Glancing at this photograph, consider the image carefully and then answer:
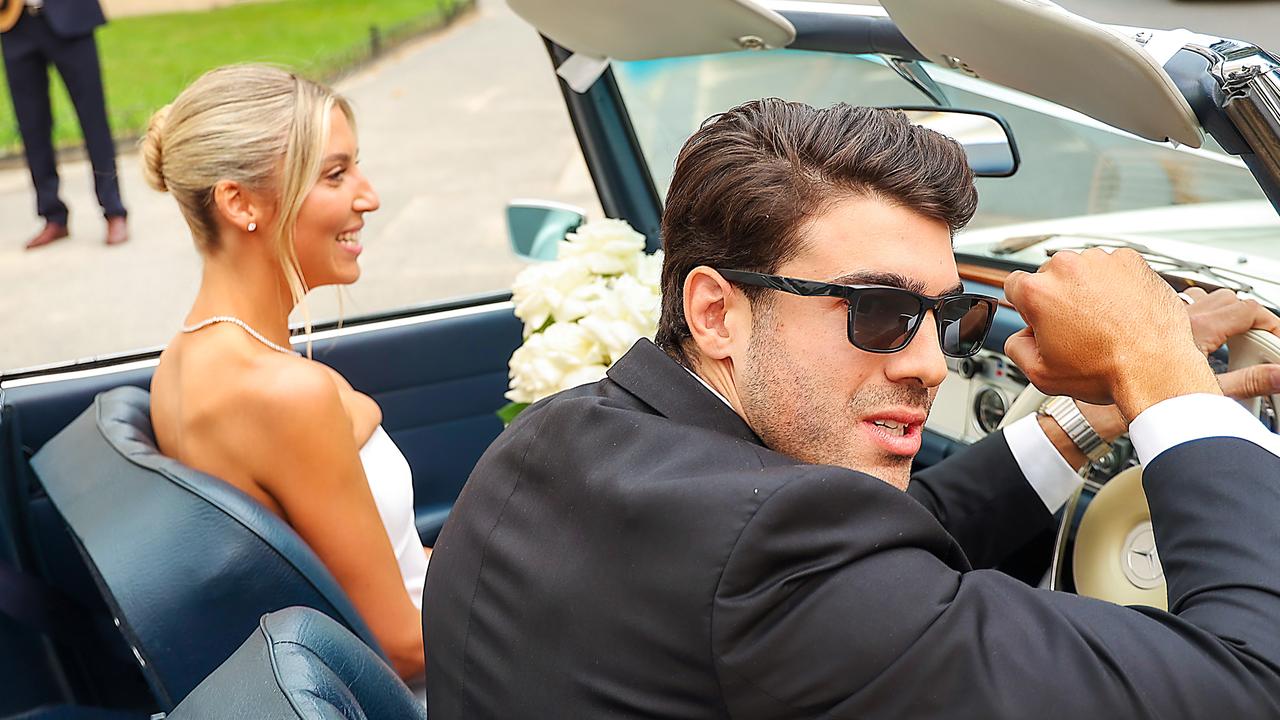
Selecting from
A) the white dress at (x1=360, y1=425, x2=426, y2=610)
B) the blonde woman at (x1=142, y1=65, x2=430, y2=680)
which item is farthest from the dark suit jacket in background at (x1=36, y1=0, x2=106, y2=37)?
the white dress at (x1=360, y1=425, x2=426, y2=610)

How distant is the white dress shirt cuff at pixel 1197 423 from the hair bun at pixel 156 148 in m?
1.89

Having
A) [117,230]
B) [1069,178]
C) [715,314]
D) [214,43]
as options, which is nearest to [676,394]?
[715,314]

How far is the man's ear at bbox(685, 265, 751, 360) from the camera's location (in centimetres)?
137

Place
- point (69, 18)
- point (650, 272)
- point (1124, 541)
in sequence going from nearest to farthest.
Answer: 1. point (1124, 541)
2. point (650, 272)
3. point (69, 18)

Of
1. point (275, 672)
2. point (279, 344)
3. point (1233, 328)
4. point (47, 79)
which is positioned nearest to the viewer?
point (275, 672)

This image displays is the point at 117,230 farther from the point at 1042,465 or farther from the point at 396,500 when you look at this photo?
the point at 1042,465

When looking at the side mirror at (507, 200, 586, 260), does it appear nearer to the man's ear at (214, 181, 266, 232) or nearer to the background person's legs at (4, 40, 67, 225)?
the man's ear at (214, 181, 266, 232)

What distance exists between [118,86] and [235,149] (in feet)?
33.4

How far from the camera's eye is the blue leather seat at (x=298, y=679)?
1.19 m

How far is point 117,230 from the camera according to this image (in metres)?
7.45

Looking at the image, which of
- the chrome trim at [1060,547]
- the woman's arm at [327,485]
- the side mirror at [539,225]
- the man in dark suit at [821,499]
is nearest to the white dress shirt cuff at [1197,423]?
the man in dark suit at [821,499]

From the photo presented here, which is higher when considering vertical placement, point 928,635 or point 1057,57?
point 1057,57

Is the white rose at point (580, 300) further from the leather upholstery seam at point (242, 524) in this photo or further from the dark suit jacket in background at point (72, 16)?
the dark suit jacket in background at point (72, 16)

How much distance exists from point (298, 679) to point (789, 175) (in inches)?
30.0
